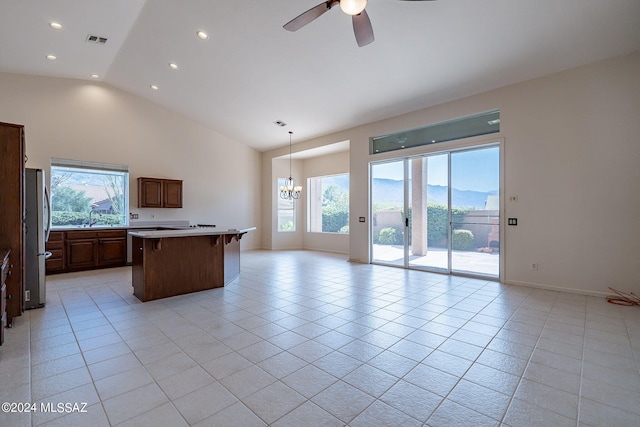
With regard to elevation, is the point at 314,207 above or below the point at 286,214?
above

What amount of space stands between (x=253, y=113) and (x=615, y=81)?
6.36 m

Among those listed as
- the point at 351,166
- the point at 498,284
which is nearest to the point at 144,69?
the point at 351,166

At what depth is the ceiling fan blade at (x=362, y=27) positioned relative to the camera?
111 inches

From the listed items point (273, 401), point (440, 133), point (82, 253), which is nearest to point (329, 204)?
point (440, 133)

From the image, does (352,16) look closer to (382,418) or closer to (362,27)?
(362,27)

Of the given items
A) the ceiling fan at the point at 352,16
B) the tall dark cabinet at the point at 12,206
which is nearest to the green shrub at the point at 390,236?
the ceiling fan at the point at 352,16

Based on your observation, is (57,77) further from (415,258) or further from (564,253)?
(564,253)

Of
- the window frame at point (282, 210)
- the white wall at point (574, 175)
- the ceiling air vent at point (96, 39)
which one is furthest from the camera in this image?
the window frame at point (282, 210)

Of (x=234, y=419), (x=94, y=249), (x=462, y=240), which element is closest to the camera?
(x=234, y=419)

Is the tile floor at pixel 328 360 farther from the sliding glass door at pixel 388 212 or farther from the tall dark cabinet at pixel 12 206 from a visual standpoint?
the sliding glass door at pixel 388 212

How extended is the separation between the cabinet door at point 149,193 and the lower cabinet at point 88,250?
865mm

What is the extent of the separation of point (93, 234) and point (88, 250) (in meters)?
0.33

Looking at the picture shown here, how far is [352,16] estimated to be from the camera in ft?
9.17

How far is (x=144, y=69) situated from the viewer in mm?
5863
